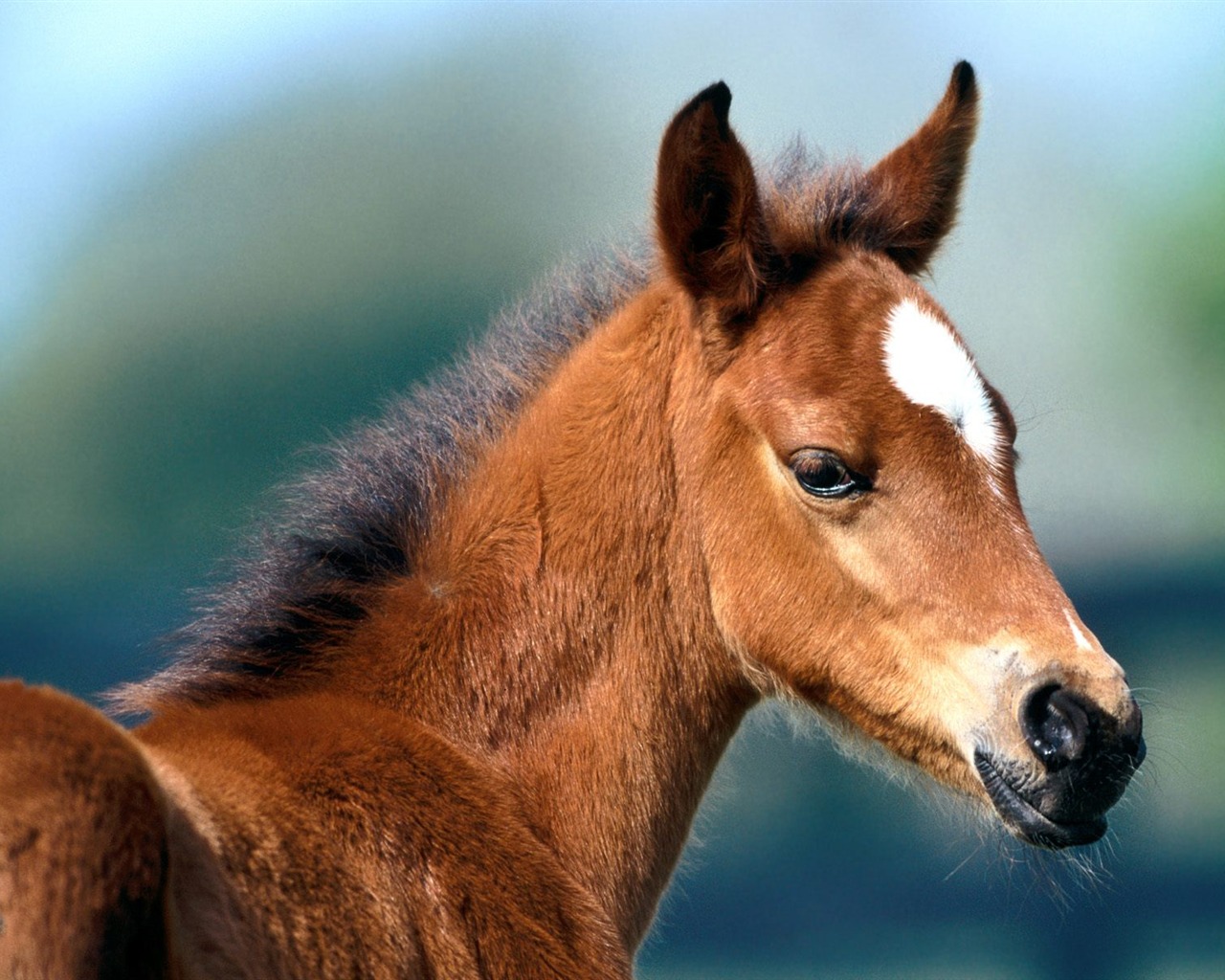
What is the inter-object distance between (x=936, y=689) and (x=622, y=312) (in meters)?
1.05

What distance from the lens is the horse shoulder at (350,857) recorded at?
6.08 ft

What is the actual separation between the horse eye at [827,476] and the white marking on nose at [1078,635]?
0.43m

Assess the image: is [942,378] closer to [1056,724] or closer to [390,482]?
[1056,724]

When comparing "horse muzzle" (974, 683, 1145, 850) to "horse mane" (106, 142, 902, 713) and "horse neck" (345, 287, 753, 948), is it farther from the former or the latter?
"horse mane" (106, 142, 902, 713)

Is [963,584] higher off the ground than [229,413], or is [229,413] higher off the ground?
[963,584]

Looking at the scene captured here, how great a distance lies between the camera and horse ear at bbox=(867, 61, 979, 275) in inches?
116

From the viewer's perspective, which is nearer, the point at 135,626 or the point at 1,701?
the point at 1,701

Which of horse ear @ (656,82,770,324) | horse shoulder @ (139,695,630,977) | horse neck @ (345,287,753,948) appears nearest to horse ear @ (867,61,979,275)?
horse ear @ (656,82,770,324)

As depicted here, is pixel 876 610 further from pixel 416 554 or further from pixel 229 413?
pixel 229 413

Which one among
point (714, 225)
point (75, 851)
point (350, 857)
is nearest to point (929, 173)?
point (714, 225)

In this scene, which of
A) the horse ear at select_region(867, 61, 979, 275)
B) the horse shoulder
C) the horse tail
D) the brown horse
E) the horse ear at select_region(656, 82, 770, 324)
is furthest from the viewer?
the horse ear at select_region(867, 61, 979, 275)

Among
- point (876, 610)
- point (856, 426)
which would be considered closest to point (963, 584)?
point (876, 610)

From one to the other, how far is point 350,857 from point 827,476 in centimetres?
109

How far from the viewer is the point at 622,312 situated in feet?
9.39
